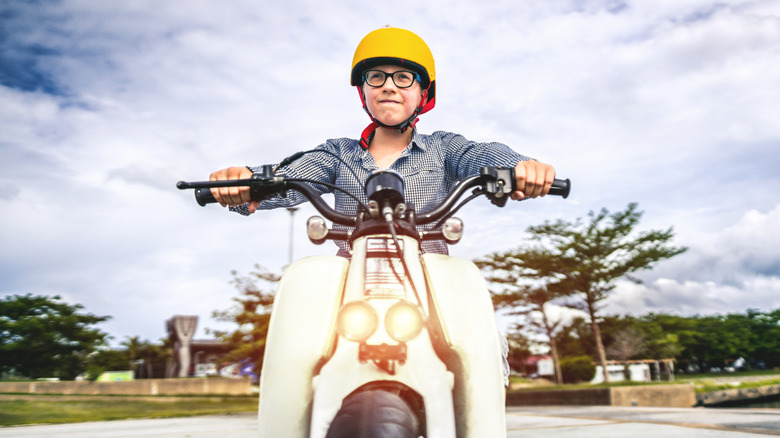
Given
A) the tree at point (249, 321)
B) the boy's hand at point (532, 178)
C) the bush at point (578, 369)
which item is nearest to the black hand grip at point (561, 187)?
the boy's hand at point (532, 178)

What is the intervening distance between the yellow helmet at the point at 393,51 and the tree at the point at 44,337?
2004cm

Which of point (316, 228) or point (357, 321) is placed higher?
point (316, 228)

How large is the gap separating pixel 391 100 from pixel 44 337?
20759 millimetres

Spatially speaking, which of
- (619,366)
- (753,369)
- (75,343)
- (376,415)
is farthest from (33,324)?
(753,369)

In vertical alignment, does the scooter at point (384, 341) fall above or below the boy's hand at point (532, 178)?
below

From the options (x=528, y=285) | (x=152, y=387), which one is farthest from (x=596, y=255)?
(x=152, y=387)

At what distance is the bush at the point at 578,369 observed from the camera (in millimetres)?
24391

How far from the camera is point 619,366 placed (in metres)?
26.6

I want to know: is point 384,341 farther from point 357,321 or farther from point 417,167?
point 417,167

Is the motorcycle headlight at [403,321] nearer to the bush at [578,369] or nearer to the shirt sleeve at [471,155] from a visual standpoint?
the shirt sleeve at [471,155]

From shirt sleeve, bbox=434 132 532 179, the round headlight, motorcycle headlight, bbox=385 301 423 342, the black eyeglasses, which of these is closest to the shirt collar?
shirt sleeve, bbox=434 132 532 179

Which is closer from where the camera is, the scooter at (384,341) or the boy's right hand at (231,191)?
the scooter at (384,341)

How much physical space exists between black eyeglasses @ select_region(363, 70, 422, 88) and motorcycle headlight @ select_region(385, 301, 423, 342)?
1198mm

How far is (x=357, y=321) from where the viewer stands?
115 centimetres
